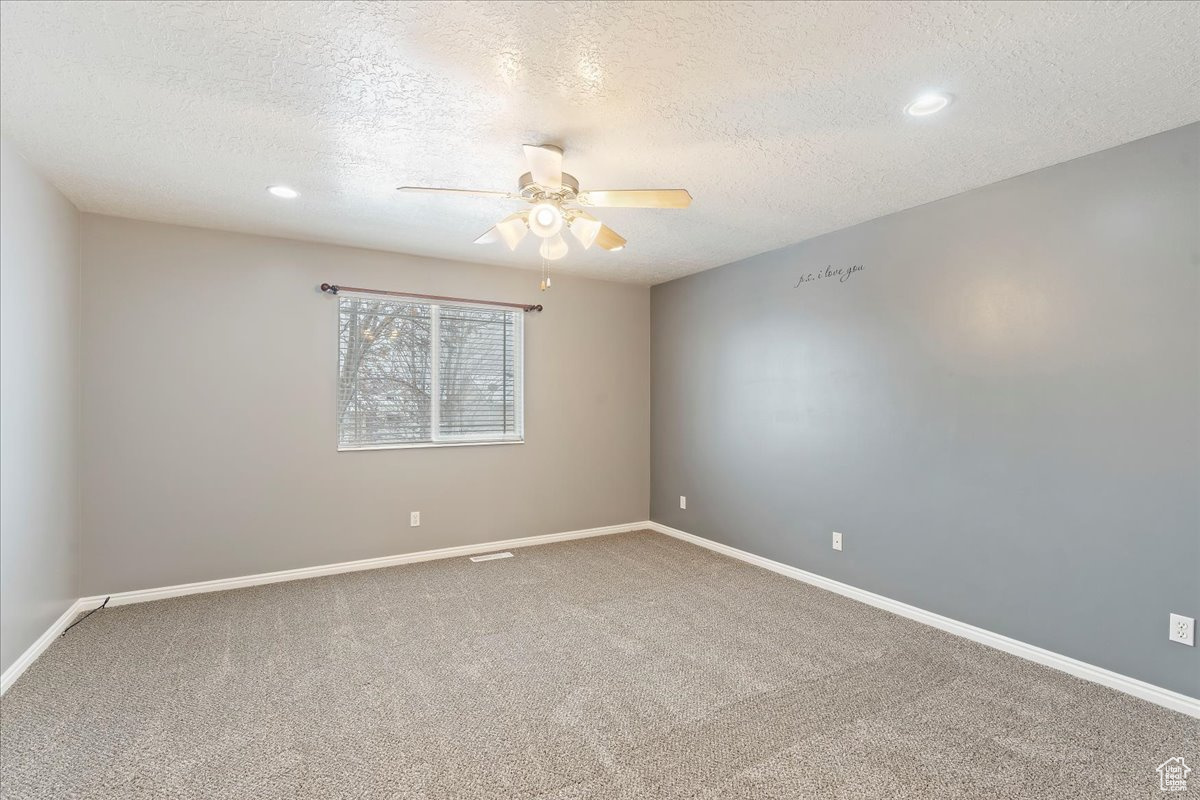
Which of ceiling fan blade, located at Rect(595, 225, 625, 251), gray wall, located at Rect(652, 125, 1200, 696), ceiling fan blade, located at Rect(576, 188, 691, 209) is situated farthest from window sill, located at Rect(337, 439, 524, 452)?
ceiling fan blade, located at Rect(576, 188, 691, 209)

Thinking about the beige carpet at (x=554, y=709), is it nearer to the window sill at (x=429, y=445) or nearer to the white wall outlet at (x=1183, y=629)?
the white wall outlet at (x=1183, y=629)

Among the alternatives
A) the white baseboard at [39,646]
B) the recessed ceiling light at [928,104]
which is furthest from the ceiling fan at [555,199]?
the white baseboard at [39,646]

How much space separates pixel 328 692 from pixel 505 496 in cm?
244

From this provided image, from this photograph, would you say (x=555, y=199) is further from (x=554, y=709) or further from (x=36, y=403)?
(x=36, y=403)

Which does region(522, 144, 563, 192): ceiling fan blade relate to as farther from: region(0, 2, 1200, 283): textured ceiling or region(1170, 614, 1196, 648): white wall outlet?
region(1170, 614, 1196, 648): white wall outlet

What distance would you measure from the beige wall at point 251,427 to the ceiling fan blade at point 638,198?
2391 millimetres

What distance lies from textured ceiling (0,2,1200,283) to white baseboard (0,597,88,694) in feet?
7.69

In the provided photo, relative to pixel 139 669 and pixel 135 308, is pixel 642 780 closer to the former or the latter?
pixel 139 669

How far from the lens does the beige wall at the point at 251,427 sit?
11.3ft

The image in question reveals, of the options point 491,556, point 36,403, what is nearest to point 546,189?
point 36,403

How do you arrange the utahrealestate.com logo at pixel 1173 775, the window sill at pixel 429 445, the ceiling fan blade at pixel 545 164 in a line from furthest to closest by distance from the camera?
the window sill at pixel 429 445 < the ceiling fan blade at pixel 545 164 < the utahrealestate.com logo at pixel 1173 775

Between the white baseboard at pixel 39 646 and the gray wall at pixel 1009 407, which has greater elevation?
the gray wall at pixel 1009 407

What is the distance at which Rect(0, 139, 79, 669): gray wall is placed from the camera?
246 cm

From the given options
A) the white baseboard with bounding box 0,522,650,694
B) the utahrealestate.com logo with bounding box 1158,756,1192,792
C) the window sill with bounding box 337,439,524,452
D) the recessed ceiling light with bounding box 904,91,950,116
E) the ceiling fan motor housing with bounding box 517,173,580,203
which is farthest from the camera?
the window sill with bounding box 337,439,524,452
